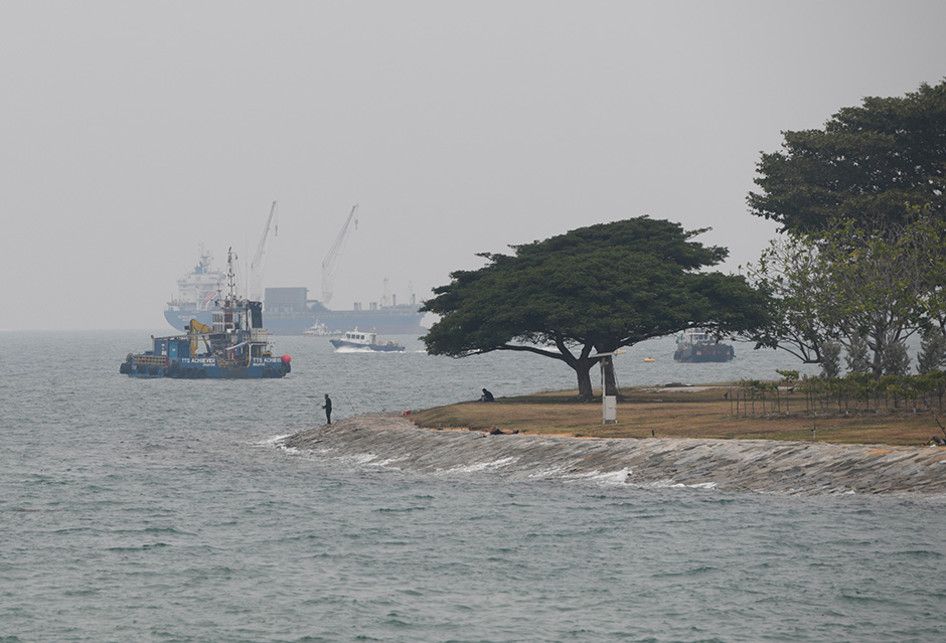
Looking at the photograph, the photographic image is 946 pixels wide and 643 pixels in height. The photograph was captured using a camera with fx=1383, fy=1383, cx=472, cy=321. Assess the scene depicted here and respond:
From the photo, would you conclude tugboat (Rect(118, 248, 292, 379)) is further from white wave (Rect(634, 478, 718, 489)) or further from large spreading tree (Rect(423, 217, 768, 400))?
white wave (Rect(634, 478, 718, 489))


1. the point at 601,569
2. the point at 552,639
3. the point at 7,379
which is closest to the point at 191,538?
the point at 601,569

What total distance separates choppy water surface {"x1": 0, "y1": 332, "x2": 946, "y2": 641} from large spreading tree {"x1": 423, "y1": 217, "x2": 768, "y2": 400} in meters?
19.6

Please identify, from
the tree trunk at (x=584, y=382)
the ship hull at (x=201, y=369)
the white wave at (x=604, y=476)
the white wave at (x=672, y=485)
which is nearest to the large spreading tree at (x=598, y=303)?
the tree trunk at (x=584, y=382)

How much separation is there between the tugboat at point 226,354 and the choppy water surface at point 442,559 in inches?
4144

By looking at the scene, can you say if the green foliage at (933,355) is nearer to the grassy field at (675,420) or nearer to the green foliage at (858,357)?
the green foliage at (858,357)

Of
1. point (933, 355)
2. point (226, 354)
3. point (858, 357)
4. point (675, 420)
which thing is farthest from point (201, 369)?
point (675, 420)

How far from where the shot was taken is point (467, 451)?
63000 millimetres

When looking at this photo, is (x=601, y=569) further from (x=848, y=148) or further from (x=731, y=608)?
(x=848, y=148)

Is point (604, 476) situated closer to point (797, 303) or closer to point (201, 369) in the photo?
point (797, 303)

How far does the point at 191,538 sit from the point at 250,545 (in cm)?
271

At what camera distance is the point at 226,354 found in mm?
173125

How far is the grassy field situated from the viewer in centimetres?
5544

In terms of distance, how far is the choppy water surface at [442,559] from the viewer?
32531 millimetres

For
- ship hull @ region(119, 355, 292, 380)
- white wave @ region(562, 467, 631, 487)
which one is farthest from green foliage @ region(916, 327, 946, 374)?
ship hull @ region(119, 355, 292, 380)
